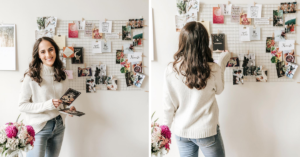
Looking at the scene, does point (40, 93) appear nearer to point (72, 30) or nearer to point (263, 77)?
point (72, 30)

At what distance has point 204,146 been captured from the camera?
0.89 m

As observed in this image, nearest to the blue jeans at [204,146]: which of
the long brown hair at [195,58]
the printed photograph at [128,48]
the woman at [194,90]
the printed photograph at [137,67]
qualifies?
the woman at [194,90]

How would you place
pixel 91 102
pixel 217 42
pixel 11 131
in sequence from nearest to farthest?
pixel 11 131 < pixel 91 102 < pixel 217 42

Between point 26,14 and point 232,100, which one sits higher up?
point 26,14

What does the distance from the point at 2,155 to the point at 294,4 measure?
1.68m

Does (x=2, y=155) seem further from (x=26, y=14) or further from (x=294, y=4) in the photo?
(x=294, y=4)

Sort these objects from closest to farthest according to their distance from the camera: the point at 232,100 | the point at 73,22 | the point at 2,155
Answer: the point at 2,155 < the point at 73,22 < the point at 232,100

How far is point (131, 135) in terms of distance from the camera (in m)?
0.88

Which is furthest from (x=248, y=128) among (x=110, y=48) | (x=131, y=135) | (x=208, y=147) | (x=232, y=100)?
(x=110, y=48)

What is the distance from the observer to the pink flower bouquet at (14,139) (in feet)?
2.61

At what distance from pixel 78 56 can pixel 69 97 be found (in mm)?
212

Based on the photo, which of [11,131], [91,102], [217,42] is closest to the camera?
[11,131]

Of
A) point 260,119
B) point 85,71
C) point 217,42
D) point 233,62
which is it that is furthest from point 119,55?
point 260,119

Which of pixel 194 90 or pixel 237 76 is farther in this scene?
pixel 237 76
